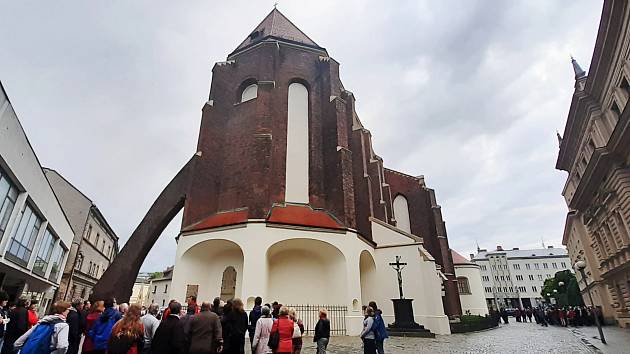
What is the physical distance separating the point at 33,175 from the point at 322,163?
45.8 ft

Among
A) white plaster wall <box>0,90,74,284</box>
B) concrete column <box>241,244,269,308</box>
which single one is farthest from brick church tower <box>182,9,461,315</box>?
white plaster wall <box>0,90,74,284</box>

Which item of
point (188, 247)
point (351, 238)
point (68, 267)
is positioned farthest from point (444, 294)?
point (68, 267)

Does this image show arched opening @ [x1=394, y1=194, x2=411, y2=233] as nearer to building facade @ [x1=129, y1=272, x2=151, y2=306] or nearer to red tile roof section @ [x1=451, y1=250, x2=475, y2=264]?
red tile roof section @ [x1=451, y1=250, x2=475, y2=264]

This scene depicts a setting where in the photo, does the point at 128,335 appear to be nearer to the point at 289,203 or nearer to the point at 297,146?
the point at 289,203

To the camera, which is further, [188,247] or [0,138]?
[188,247]

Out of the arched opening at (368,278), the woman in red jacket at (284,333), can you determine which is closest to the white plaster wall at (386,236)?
the arched opening at (368,278)

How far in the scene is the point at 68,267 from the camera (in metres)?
26.9

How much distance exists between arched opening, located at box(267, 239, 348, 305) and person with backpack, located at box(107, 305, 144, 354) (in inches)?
434

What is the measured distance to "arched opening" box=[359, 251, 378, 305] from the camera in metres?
18.5

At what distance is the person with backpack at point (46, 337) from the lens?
14.1 ft

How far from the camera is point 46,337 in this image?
14.4 feet

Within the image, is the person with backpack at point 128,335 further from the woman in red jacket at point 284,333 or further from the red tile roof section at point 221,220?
the red tile roof section at point 221,220

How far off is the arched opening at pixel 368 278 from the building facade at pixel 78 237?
23.3 meters

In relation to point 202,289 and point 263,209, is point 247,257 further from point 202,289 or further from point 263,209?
point 202,289
